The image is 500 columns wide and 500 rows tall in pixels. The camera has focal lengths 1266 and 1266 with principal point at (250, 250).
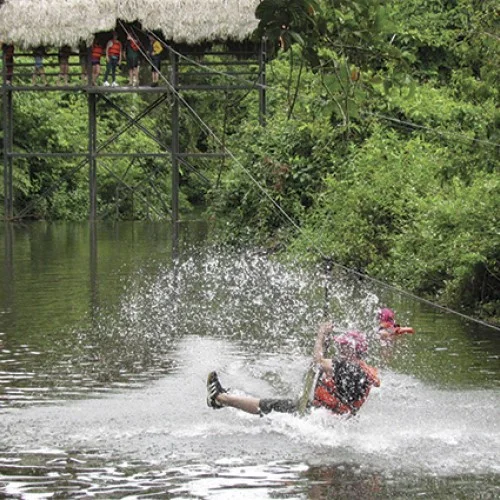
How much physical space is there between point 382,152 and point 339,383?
10.2 m

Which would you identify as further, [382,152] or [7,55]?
[7,55]

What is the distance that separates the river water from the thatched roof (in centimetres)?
854

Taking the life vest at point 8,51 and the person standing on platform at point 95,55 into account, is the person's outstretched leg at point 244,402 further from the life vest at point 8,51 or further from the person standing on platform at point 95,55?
the life vest at point 8,51

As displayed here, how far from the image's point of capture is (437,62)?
27.3 metres

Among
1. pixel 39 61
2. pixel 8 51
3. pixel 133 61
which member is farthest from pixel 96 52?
pixel 8 51

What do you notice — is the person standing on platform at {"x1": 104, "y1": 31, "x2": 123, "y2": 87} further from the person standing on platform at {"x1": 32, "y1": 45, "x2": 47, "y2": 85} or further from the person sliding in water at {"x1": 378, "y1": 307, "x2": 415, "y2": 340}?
the person sliding in water at {"x1": 378, "y1": 307, "x2": 415, "y2": 340}

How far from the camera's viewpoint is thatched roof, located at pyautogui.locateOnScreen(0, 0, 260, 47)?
2639cm

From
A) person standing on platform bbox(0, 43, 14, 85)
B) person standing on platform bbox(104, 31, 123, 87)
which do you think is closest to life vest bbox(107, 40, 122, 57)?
person standing on platform bbox(104, 31, 123, 87)

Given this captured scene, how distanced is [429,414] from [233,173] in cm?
1345

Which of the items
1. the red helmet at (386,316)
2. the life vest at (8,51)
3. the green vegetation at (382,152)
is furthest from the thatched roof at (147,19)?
the red helmet at (386,316)

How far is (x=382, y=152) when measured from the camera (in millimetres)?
19297

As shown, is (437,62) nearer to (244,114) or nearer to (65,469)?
(244,114)

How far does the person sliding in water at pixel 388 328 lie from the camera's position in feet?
44.7

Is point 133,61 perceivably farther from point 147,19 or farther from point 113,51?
point 147,19
